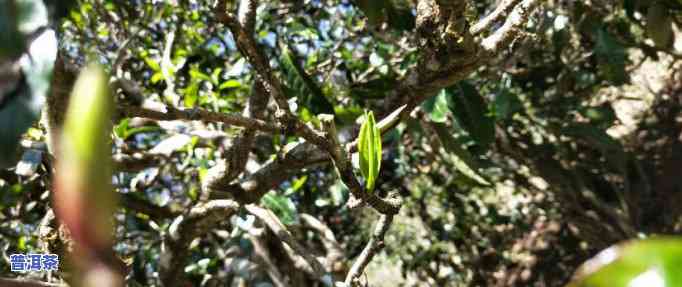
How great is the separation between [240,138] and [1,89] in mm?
896

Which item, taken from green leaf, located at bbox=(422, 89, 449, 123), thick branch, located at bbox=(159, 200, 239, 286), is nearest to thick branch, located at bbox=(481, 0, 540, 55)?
green leaf, located at bbox=(422, 89, 449, 123)

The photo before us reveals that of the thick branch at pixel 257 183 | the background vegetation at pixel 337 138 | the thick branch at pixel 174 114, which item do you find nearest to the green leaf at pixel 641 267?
the background vegetation at pixel 337 138

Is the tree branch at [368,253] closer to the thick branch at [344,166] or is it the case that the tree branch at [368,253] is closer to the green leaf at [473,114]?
the thick branch at [344,166]

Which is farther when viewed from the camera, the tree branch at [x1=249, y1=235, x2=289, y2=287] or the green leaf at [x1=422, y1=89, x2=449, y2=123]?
the tree branch at [x1=249, y1=235, x2=289, y2=287]

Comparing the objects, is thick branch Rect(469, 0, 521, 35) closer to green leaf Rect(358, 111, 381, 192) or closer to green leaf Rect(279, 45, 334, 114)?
green leaf Rect(358, 111, 381, 192)

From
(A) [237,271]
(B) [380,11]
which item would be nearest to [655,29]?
(B) [380,11]

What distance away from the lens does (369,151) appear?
1021mm

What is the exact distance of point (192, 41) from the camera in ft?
9.37

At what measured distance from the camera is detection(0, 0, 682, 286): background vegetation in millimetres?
1063

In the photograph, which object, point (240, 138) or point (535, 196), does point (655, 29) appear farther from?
point (535, 196)

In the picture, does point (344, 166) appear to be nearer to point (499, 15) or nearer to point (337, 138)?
point (337, 138)

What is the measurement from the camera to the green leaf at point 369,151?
1.02 m
